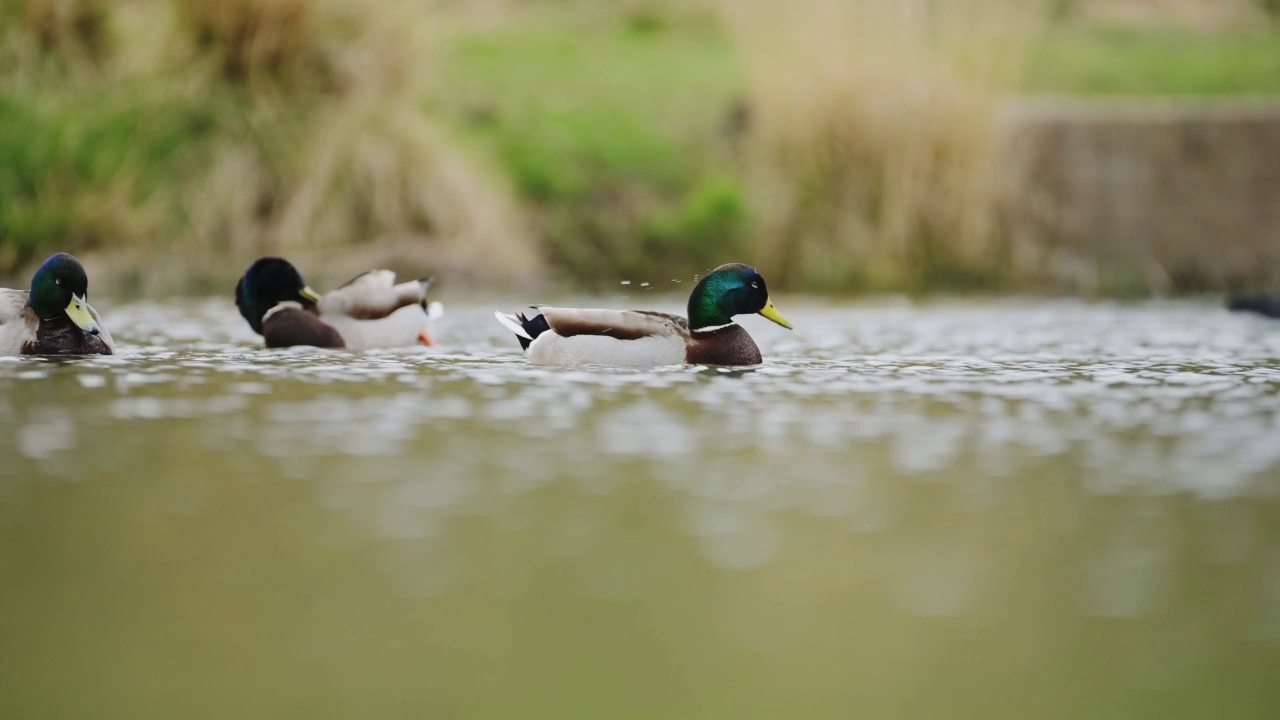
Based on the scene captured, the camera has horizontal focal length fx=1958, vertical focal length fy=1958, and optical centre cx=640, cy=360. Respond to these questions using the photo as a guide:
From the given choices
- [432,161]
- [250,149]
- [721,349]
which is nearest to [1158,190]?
Result: [432,161]

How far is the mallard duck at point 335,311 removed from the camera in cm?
857

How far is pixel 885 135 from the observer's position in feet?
42.9

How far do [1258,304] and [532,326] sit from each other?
4.55m

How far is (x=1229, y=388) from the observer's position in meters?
7.14

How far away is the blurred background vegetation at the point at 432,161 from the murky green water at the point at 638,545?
5.19 metres

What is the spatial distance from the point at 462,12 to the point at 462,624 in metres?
13.7

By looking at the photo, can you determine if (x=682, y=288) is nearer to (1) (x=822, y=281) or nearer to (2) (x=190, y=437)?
(1) (x=822, y=281)

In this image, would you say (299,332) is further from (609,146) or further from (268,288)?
(609,146)

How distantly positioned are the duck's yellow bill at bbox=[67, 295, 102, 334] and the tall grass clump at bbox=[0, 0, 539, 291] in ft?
13.6

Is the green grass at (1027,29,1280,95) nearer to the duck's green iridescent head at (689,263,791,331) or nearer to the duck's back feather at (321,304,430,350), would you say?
the duck's green iridescent head at (689,263,791,331)

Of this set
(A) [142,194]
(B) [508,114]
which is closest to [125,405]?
(A) [142,194]

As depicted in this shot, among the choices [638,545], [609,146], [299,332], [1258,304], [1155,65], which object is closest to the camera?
[638,545]

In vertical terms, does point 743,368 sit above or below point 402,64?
below

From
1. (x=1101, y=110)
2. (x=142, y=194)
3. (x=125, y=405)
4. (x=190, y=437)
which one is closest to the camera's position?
(x=190, y=437)
